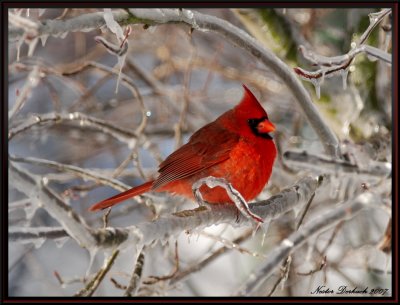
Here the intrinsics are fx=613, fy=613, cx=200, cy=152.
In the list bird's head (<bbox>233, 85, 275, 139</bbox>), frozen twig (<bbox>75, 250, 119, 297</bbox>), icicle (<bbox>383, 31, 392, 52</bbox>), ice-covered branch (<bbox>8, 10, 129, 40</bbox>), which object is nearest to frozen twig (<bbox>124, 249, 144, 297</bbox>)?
frozen twig (<bbox>75, 250, 119, 297</bbox>)

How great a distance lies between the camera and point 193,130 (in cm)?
348

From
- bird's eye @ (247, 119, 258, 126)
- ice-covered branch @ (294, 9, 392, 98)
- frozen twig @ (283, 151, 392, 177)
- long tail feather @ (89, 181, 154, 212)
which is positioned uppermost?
ice-covered branch @ (294, 9, 392, 98)

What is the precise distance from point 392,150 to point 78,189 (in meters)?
1.32

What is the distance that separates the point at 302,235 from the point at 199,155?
630 millimetres

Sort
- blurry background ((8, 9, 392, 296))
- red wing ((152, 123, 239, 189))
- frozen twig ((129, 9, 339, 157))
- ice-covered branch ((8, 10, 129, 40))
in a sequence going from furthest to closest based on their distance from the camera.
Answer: blurry background ((8, 9, 392, 296)) < red wing ((152, 123, 239, 189)) < frozen twig ((129, 9, 339, 157)) < ice-covered branch ((8, 10, 129, 40))

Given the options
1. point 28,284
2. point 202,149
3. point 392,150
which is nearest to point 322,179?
point 392,150

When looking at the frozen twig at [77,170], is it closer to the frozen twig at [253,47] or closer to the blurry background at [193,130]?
the blurry background at [193,130]

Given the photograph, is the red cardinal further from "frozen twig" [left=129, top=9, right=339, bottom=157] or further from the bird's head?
"frozen twig" [left=129, top=9, right=339, bottom=157]

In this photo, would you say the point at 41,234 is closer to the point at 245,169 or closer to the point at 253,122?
the point at 245,169

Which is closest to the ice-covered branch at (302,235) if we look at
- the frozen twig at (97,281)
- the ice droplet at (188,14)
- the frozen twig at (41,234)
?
the frozen twig at (97,281)

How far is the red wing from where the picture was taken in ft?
7.72

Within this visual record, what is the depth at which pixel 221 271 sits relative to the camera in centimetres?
321

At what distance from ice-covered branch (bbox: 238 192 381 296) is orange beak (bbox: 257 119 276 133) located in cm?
44

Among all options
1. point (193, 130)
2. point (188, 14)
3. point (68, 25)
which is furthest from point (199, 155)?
point (193, 130)
